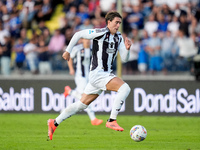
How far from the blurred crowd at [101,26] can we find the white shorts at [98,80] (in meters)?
6.32

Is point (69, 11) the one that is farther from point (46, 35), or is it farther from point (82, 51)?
point (82, 51)

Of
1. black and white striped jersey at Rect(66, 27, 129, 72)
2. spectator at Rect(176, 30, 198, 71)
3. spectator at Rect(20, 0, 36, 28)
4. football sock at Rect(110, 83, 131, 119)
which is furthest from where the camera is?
spectator at Rect(20, 0, 36, 28)

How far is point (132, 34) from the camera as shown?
56.7ft

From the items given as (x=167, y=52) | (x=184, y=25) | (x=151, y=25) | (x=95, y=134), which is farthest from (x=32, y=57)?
(x=95, y=134)

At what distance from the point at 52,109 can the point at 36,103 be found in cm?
56

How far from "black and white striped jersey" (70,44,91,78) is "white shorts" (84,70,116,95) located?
3.84 meters

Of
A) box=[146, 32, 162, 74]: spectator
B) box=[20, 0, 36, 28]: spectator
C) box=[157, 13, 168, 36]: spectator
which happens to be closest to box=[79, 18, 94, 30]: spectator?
box=[157, 13, 168, 36]: spectator

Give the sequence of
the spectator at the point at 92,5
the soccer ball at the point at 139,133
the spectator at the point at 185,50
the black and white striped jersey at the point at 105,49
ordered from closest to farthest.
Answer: the soccer ball at the point at 139,133 < the black and white striped jersey at the point at 105,49 < the spectator at the point at 185,50 < the spectator at the point at 92,5

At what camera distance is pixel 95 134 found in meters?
10.8

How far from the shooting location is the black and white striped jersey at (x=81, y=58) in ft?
43.5

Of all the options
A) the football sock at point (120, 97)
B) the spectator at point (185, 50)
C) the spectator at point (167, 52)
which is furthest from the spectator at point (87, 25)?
the football sock at point (120, 97)

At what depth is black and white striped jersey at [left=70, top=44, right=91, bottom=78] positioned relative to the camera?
13.3m

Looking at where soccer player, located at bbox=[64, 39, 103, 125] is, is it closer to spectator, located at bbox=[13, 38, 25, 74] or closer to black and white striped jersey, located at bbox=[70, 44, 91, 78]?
black and white striped jersey, located at bbox=[70, 44, 91, 78]

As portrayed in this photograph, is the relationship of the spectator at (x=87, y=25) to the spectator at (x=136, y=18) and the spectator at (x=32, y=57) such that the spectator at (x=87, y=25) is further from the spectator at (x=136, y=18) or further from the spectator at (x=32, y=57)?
the spectator at (x=32, y=57)
